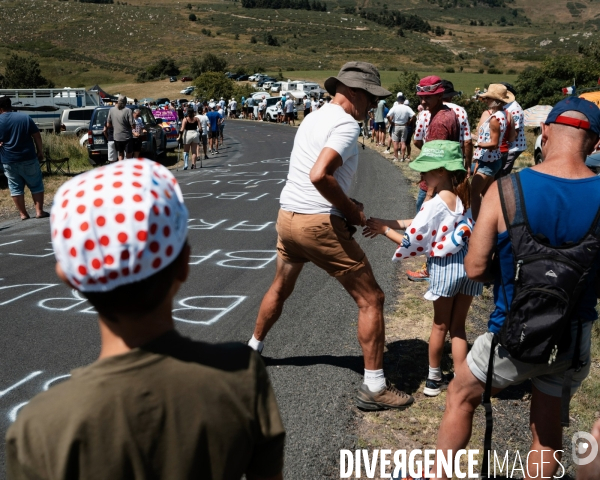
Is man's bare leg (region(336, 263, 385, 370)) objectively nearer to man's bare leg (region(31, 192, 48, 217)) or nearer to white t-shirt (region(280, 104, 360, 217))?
white t-shirt (region(280, 104, 360, 217))

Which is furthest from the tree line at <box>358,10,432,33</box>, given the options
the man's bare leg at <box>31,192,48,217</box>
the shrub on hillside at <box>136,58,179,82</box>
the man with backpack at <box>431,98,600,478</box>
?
the man with backpack at <box>431,98,600,478</box>

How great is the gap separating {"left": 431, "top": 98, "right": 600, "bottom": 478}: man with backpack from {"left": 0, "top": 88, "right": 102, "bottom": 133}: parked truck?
22.6 metres

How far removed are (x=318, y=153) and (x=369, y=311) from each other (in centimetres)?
98

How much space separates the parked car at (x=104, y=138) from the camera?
17.3 meters

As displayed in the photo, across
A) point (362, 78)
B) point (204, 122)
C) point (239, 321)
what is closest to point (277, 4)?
point (204, 122)

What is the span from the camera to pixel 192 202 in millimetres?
12070

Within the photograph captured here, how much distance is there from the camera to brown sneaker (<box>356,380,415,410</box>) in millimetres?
3902

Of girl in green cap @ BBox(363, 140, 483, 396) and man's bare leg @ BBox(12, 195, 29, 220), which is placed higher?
girl in green cap @ BBox(363, 140, 483, 396)

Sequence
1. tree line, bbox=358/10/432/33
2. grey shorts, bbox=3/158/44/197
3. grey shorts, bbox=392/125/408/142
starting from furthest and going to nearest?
tree line, bbox=358/10/432/33 → grey shorts, bbox=392/125/408/142 → grey shorts, bbox=3/158/44/197

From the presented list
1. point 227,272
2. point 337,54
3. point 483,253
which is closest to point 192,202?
point 227,272

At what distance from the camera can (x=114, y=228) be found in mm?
1339

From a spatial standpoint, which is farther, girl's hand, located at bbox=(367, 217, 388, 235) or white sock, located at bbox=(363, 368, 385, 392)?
white sock, located at bbox=(363, 368, 385, 392)

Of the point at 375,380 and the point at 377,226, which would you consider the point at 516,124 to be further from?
the point at 375,380

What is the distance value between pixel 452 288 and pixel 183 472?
2.62 m
